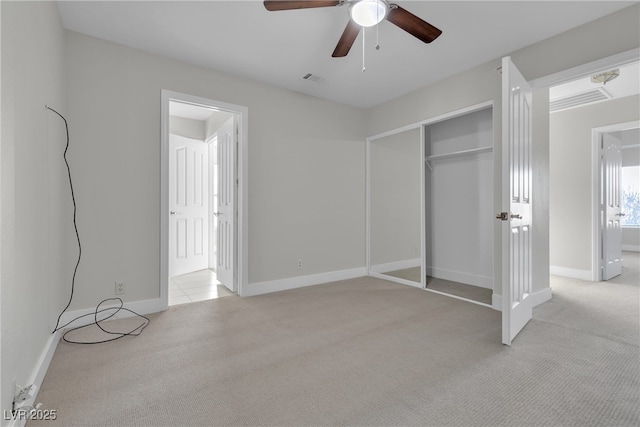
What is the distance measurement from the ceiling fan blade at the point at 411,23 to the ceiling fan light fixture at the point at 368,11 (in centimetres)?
6

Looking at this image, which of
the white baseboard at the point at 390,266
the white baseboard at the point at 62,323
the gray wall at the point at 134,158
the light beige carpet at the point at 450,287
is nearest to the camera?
the gray wall at the point at 134,158

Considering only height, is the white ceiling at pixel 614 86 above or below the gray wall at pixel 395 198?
above

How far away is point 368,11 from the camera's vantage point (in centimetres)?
204

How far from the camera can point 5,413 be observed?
122 cm

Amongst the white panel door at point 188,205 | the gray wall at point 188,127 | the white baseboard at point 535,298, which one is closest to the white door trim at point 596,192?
the white baseboard at point 535,298

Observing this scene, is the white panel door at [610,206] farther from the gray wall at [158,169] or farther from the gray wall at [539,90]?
the gray wall at [158,169]

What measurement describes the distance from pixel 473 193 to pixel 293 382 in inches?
134

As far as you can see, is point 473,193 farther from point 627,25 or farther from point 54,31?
point 54,31

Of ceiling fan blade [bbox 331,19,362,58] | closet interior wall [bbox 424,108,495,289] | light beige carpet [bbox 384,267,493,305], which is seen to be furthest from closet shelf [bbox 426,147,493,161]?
ceiling fan blade [bbox 331,19,362,58]

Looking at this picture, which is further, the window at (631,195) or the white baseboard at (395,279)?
the window at (631,195)

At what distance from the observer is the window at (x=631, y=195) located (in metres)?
7.48

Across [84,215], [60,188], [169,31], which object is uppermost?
[169,31]

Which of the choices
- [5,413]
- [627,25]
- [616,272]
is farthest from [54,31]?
[616,272]

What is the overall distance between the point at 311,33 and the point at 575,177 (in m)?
4.41
